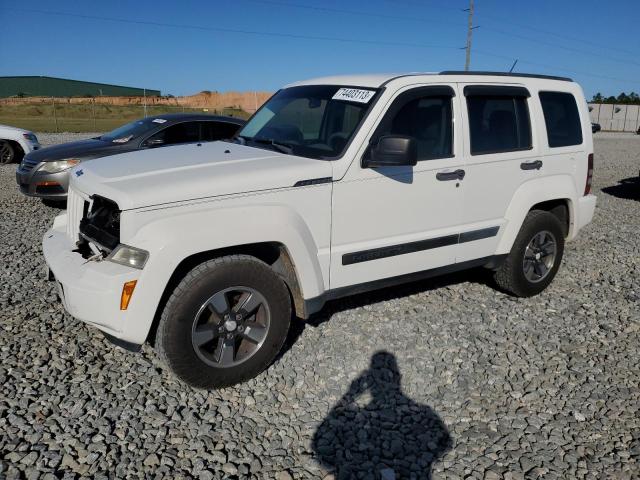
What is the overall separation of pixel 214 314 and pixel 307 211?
2.99 ft

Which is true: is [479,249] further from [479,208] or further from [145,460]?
[145,460]

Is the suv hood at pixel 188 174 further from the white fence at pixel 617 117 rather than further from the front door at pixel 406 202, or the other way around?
the white fence at pixel 617 117

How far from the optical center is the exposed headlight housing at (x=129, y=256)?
3.15 metres

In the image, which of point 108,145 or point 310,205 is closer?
point 310,205

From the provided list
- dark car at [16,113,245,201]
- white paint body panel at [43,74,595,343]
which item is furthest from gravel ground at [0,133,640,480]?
dark car at [16,113,245,201]

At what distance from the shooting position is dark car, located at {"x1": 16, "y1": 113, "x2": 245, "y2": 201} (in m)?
8.07

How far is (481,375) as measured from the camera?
389cm

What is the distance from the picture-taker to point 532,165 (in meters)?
4.86

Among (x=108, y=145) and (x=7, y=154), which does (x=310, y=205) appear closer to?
(x=108, y=145)

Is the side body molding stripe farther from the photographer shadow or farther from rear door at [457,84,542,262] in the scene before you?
the photographer shadow

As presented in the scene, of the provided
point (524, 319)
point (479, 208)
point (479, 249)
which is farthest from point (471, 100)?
point (524, 319)

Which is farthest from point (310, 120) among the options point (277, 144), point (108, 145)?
point (108, 145)

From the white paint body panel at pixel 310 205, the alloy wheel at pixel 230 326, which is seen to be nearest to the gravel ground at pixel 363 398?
the alloy wheel at pixel 230 326

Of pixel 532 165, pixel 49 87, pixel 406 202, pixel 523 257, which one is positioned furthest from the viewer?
pixel 49 87
